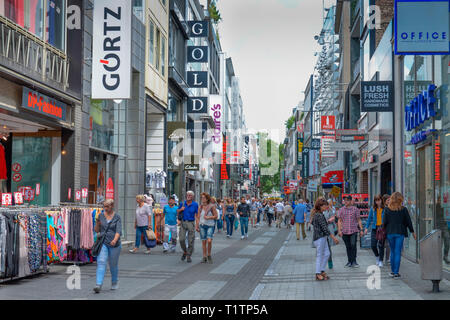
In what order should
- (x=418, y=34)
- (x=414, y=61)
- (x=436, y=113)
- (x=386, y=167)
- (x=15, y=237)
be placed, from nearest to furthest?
(x=15, y=237), (x=418, y=34), (x=436, y=113), (x=414, y=61), (x=386, y=167)

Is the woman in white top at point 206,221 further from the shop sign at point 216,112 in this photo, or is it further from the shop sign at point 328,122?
the shop sign at point 216,112

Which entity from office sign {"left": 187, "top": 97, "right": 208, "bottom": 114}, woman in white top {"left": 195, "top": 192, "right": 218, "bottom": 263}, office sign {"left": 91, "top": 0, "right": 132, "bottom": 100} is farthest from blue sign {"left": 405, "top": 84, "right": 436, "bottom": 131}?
office sign {"left": 187, "top": 97, "right": 208, "bottom": 114}

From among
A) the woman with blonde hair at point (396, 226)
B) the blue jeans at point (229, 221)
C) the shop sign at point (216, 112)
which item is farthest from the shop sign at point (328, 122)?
the woman with blonde hair at point (396, 226)

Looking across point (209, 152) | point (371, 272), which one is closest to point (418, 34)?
point (371, 272)

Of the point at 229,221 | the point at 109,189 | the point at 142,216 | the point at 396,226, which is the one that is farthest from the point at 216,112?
the point at 396,226

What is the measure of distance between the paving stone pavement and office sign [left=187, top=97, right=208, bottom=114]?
736 inches

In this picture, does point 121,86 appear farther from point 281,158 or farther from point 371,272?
point 281,158

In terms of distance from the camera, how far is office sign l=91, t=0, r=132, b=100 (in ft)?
59.0

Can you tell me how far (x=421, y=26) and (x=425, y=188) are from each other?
4.98 metres

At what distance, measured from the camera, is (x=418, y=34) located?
12.3 metres

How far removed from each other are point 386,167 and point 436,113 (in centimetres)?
1174

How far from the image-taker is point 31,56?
15180 mm

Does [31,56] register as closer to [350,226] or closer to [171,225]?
[171,225]

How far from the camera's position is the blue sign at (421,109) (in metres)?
14.4
